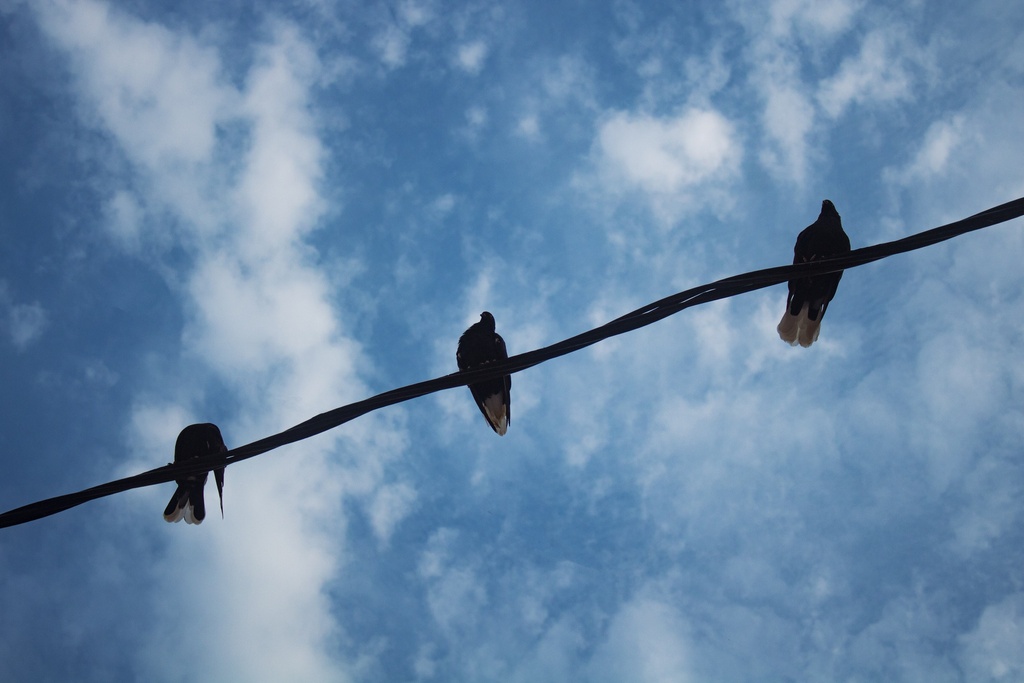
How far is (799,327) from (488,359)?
3.06 m

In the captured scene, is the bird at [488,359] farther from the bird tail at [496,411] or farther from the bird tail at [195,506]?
the bird tail at [195,506]

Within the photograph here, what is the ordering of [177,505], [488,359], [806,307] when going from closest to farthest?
[806,307] < [177,505] < [488,359]

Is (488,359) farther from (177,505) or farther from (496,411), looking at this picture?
(177,505)

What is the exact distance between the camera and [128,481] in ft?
9.32

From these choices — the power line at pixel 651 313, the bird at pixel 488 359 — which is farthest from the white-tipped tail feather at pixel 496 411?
the power line at pixel 651 313

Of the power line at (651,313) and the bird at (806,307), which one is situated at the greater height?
the bird at (806,307)

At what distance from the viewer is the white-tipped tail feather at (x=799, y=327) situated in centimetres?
517

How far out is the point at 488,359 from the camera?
724cm

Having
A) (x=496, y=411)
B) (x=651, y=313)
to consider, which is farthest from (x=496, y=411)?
(x=651, y=313)

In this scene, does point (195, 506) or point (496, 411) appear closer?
point (195, 506)

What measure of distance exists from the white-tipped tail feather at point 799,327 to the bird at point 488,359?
2872mm

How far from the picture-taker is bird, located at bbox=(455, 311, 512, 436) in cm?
727

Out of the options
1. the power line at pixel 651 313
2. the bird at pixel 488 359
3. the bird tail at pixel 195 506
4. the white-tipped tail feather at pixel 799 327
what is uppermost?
the bird at pixel 488 359

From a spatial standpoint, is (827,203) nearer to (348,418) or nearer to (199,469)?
(348,418)
